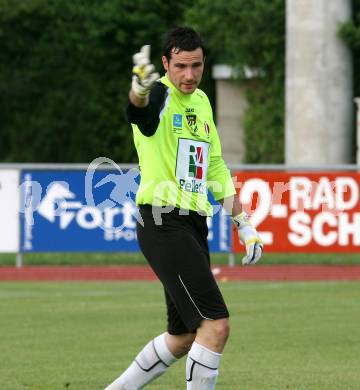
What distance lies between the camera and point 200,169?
25.0 ft

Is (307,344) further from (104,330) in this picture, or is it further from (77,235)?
(77,235)

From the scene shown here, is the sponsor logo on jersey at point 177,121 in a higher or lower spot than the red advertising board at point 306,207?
higher

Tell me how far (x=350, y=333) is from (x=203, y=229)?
4.95 meters

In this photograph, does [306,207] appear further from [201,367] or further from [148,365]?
[201,367]

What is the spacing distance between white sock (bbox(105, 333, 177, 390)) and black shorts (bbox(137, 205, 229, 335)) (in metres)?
0.32

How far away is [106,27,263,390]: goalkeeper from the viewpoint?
24.3 ft

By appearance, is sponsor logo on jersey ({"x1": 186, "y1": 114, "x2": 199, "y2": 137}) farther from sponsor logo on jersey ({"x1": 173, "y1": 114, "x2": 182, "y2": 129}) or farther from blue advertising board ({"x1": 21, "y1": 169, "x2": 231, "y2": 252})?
blue advertising board ({"x1": 21, "y1": 169, "x2": 231, "y2": 252})

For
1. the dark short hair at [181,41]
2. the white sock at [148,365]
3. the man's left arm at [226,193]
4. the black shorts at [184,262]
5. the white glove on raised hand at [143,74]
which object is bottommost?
the white sock at [148,365]

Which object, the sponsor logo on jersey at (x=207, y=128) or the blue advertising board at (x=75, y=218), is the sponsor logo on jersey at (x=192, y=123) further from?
the blue advertising board at (x=75, y=218)

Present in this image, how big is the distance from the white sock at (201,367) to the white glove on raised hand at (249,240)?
591mm

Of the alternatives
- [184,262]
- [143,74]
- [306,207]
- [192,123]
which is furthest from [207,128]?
[306,207]

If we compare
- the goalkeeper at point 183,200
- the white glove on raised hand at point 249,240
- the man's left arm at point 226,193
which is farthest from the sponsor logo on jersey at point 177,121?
the white glove on raised hand at point 249,240

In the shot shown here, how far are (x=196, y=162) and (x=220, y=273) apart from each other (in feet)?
37.2

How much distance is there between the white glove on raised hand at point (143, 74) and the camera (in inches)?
265
